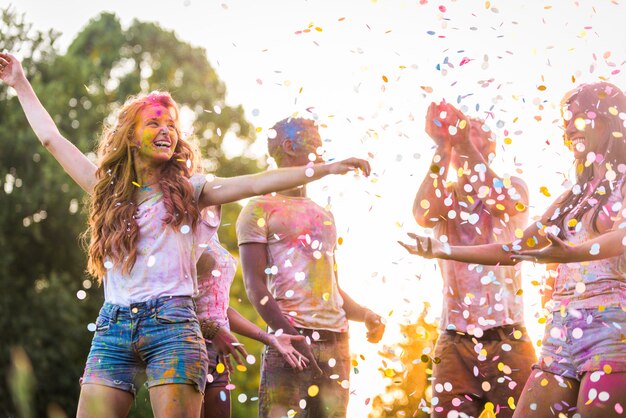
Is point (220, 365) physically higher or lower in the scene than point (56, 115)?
lower

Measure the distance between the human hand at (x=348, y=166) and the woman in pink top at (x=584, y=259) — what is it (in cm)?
45

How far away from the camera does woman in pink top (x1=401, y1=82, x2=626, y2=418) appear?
13.3 ft

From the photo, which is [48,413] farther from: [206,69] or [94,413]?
[94,413]

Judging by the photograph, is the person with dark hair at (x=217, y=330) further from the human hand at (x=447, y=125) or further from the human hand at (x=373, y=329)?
the human hand at (x=447, y=125)

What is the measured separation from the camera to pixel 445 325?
17.0 ft

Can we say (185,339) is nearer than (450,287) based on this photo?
Yes

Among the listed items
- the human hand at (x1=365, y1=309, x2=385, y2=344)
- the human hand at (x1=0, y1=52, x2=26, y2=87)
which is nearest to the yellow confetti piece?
the human hand at (x1=365, y1=309, x2=385, y2=344)

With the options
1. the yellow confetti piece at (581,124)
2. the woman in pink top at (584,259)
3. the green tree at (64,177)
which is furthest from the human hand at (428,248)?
the green tree at (64,177)

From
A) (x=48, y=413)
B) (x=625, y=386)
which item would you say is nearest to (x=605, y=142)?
(x=625, y=386)

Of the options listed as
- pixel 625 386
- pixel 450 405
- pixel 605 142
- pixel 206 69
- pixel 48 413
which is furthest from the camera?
pixel 206 69

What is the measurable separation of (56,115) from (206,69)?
4269 millimetres

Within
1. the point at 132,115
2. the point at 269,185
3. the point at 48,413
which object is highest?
the point at 132,115

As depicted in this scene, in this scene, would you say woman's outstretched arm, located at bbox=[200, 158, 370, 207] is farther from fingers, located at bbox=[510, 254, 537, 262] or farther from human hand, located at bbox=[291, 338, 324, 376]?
human hand, located at bbox=[291, 338, 324, 376]

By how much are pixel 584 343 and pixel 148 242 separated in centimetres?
181
